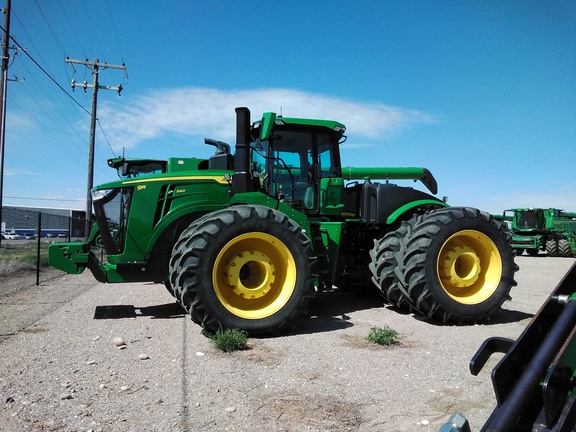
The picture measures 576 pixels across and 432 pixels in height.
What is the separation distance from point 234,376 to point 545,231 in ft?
89.6

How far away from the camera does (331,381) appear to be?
414 centimetres

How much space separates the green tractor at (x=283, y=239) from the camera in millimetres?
5703

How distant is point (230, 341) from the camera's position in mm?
4984

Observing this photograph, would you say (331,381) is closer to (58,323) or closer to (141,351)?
(141,351)

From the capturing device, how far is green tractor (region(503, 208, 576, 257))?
26.3 m

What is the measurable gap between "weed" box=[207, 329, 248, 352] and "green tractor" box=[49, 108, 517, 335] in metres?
0.30

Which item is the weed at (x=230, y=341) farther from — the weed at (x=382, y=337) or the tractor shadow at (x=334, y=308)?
the weed at (x=382, y=337)

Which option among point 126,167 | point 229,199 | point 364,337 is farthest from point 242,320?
point 126,167

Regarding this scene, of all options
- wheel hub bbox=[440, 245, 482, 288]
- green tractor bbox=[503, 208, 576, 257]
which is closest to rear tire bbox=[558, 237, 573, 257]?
green tractor bbox=[503, 208, 576, 257]

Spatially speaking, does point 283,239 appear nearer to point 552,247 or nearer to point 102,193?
point 102,193

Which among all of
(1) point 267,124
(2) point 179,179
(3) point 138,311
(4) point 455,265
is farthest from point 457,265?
(3) point 138,311

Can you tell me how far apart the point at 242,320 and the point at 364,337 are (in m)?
1.50

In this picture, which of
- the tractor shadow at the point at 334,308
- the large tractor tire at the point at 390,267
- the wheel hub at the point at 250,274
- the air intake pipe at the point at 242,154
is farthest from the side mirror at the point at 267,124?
→ the tractor shadow at the point at 334,308

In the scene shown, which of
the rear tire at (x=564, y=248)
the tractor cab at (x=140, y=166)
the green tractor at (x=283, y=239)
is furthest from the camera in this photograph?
the rear tire at (x=564, y=248)
